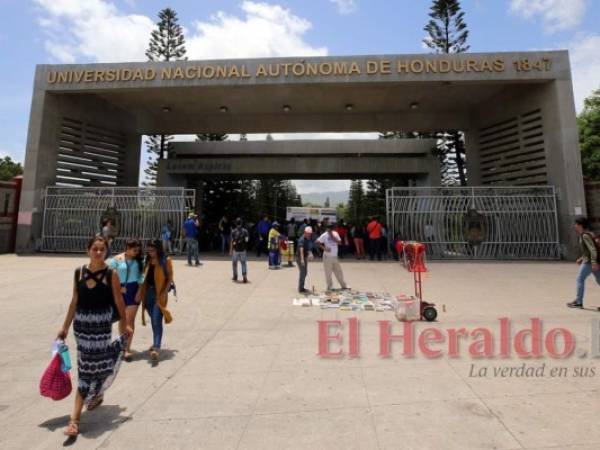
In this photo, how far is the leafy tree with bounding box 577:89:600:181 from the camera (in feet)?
65.7

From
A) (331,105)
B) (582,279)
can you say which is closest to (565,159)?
(582,279)

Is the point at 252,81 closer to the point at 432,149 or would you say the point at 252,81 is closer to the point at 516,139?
the point at 432,149

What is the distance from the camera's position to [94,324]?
8.47ft

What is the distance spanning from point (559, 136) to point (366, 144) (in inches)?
313

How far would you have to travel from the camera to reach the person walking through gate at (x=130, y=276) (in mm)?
3908

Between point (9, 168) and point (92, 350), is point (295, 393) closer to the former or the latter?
point (92, 350)

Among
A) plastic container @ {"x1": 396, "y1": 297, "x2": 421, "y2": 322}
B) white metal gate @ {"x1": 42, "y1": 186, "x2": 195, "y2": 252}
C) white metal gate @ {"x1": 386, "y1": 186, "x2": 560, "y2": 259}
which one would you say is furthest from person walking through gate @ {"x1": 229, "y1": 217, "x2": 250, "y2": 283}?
white metal gate @ {"x1": 386, "y1": 186, "x2": 560, "y2": 259}

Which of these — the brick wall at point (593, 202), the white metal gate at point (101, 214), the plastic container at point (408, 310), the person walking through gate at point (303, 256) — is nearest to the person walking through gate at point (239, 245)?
the person walking through gate at point (303, 256)

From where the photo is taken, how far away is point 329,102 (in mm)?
15414

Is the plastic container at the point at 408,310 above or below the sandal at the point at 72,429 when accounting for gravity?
above

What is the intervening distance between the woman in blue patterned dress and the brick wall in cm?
1624

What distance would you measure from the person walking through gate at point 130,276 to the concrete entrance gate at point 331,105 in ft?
36.3

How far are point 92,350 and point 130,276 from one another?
148 cm

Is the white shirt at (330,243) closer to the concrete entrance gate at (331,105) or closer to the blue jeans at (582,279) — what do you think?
the blue jeans at (582,279)
